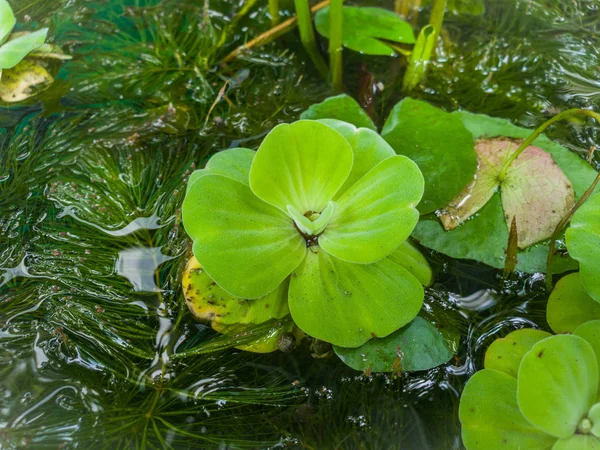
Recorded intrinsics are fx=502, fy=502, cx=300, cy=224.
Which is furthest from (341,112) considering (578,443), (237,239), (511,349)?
(578,443)

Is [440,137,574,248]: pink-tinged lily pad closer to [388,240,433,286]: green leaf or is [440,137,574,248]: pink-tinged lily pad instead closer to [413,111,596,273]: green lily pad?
[413,111,596,273]: green lily pad

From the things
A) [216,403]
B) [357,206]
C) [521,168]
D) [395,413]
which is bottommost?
[395,413]

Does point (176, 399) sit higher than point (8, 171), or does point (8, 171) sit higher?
point (8, 171)

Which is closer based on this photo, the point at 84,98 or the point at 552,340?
the point at 552,340

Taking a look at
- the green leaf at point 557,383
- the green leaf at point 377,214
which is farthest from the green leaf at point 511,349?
the green leaf at point 377,214

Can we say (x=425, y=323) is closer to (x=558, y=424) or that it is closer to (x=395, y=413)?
(x=395, y=413)

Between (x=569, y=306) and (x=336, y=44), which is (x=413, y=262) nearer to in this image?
(x=569, y=306)

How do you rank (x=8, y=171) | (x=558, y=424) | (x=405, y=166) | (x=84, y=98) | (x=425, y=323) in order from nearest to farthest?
(x=558, y=424)
(x=405, y=166)
(x=425, y=323)
(x=8, y=171)
(x=84, y=98)

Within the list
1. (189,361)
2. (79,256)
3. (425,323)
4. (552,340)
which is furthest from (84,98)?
(552,340)
